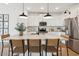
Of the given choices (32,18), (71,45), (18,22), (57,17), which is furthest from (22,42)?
(71,45)

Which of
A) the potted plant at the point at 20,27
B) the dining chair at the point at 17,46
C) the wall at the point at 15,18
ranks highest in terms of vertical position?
the wall at the point at 15,18

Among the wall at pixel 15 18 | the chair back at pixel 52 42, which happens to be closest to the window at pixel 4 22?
the wall at pixel 15 18

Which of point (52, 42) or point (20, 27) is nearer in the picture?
point (52, 42)

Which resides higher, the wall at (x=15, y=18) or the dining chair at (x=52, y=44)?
the wall at (x=15, y=18)

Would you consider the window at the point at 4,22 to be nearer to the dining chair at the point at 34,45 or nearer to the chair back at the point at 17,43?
the chair back at the point at 17,43

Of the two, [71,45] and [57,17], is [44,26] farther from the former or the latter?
[71,45]

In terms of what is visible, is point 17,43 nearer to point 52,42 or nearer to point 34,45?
point 34,45

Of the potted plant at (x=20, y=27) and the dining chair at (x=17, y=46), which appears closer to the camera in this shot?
the dining chair at (x=17, y=46)

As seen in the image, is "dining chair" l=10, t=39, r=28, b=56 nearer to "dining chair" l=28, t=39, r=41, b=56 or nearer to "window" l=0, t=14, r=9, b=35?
"dining chair" l=28, t=39, r=41, b=56

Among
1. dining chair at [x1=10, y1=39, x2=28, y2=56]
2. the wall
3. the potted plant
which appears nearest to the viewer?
the wall

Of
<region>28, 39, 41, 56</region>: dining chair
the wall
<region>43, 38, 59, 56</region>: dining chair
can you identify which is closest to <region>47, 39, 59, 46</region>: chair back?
<region>43, 38, 59, 56</region>: dining chair

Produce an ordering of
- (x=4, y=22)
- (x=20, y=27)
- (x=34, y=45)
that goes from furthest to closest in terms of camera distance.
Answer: (x=20, y=27) → (x=34, y=45) → (x=4, y=22)

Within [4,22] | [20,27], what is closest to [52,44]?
[20,27]

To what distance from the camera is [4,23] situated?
9.50ft
